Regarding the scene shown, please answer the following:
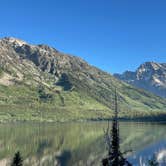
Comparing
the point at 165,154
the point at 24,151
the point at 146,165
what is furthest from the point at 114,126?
the point at 24,151

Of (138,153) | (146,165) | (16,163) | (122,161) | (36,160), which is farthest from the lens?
(138,153)

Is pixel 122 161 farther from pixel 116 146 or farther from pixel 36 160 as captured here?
pixel 36 160

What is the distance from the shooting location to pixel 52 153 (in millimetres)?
177000

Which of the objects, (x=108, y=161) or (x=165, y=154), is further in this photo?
(x=165, y=154)

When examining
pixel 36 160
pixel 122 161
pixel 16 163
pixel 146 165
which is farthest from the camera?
pixel 36 160

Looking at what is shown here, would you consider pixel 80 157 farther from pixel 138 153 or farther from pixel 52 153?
pixel 138 153

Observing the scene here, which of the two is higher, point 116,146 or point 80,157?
point 116,146

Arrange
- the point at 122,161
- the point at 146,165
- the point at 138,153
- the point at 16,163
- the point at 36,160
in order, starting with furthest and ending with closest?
the point at 138,153 < the point at 36,160 < the point at 146,165 < the point at 16,163 < the point at 122,161

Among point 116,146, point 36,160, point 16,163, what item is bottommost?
point 36,160

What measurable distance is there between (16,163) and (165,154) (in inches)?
5928

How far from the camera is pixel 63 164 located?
479 feet

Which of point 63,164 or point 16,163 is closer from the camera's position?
point 16,163

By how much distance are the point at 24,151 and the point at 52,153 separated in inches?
631

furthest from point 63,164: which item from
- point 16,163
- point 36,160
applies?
point 16,163
